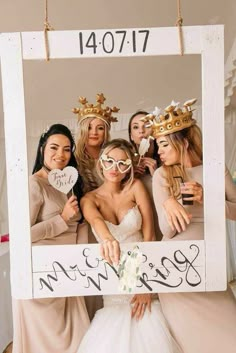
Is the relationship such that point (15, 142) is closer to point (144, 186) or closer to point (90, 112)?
Result: point (90, 112)

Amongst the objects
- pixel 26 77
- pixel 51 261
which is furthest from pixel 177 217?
pixel 26 77

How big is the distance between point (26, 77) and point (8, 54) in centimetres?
6

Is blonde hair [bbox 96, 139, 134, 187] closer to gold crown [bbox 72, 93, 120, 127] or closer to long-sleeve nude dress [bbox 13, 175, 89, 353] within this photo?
gold crown [bbox 72, 93, 120, 127]

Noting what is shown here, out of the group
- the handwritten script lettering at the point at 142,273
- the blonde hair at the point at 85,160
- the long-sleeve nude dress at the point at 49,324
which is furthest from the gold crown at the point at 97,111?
the long-sleeve nude dress at the point at 49,324

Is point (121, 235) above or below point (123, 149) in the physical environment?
below

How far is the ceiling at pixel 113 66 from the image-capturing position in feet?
2.82

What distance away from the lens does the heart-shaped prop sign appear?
846 millimetres

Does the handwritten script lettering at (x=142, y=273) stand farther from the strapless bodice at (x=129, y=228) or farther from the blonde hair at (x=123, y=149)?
the blonde hair at (x=123, y=149)

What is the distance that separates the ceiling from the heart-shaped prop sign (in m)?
0.13

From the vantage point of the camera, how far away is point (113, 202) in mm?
863

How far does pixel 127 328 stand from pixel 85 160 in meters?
0.37

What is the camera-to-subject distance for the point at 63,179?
847 mm

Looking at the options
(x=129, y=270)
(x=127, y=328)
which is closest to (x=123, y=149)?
(x=129, y=270)

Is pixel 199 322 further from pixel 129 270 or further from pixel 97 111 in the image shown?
A: pixel 97 111
